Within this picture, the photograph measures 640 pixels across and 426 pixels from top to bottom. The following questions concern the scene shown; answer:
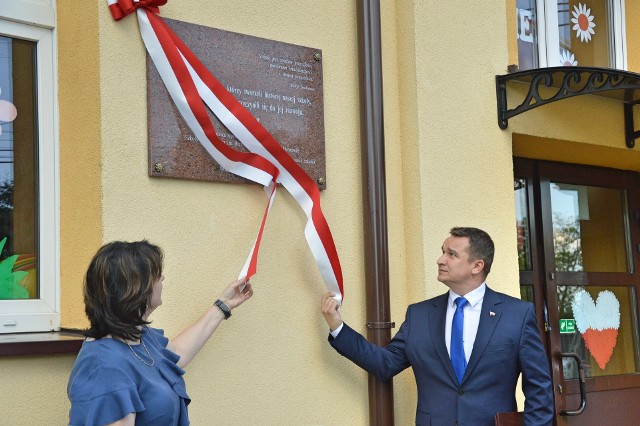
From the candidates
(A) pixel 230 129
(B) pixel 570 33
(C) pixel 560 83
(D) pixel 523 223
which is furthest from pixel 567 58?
(A) pixel 230 129

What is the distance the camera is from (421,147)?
4.74m

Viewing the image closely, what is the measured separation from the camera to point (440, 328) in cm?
427

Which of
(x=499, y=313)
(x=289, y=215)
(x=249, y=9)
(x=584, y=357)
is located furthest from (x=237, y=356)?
(x=584, y=357)

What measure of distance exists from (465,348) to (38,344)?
1900 mm

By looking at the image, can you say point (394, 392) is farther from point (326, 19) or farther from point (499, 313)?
point (326, 19)

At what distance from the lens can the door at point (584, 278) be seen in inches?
→ 232

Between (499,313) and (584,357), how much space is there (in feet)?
7.04

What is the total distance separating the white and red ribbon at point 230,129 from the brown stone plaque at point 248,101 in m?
A: 0.05

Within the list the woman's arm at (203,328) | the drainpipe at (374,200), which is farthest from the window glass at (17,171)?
the drainpipe at (374,200)

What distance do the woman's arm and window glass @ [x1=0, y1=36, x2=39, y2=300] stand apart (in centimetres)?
64

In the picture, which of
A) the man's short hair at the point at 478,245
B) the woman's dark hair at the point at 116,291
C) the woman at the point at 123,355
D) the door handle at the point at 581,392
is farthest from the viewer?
the door handle at the point at 581,392

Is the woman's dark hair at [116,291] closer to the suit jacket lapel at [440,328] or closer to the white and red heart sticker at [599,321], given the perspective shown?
the suit jacket lapel at [440,328]

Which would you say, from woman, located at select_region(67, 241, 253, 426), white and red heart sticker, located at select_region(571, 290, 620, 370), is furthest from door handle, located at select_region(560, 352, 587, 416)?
woman, located at select_region(67, 241, 253, 426)

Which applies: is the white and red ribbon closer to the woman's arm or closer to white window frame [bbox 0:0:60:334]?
the woman's arm
